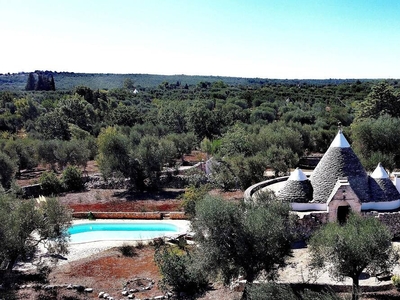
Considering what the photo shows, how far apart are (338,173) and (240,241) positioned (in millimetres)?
10771

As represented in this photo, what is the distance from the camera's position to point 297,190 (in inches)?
918

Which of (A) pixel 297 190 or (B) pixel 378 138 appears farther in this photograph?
(B) pixel 378 138

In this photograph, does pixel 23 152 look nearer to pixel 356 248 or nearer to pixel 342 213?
pixel 342 213

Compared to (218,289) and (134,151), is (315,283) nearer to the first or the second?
(218,289)

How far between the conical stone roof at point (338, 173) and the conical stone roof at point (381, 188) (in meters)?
0.37

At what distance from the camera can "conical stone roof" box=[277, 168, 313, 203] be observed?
23.2 m

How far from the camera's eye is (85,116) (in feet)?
220

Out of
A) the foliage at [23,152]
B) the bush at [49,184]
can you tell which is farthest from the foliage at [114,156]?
the foliage at [23,152]

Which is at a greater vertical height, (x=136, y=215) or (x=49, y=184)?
(x=49, y=184)

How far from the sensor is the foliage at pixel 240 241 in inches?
569

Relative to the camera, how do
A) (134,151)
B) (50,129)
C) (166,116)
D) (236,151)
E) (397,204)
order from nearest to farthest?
1. (397,204)
2. (134,151)
3. (236,151)
4. (50,129)
5. (166,116)

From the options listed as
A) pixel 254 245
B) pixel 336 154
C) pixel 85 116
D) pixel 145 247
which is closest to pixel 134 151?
pixel 145 247

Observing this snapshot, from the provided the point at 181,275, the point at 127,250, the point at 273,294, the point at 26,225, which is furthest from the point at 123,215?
the point at 273,294

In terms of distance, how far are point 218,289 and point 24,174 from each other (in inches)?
1378
